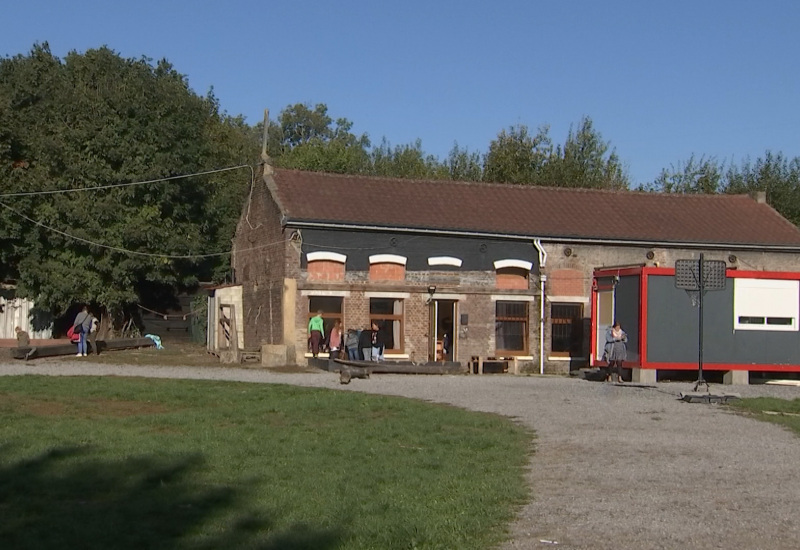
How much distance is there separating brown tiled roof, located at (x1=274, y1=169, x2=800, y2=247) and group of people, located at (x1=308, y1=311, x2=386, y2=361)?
3.18 metres

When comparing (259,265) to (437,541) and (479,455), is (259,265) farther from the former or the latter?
(437,541)

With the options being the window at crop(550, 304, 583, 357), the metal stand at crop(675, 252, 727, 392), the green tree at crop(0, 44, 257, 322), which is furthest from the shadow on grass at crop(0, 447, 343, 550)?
the green tree at crop(0, 44, 257, 322)

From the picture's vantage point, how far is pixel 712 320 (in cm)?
2975

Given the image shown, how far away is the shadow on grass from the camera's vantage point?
8539 millimetres

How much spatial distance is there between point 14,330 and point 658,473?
33.1 meters

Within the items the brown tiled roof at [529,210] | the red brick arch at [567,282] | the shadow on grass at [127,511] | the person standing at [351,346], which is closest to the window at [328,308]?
the person standing at [351,346]

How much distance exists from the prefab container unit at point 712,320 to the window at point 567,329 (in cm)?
496

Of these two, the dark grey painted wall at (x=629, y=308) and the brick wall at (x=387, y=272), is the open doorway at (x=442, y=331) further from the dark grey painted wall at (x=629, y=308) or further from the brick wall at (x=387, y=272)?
the dark grey painted wall at (x=629, y=308)

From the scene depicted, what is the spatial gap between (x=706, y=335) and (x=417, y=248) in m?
9.34

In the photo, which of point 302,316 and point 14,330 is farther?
point 14,330

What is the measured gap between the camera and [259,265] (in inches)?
1419

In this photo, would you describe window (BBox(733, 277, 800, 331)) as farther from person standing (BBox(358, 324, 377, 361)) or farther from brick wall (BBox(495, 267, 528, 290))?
person standing (BBox(358, 324, 377, 361))

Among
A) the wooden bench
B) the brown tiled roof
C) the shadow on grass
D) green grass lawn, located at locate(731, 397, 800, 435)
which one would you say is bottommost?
the shadow on grass

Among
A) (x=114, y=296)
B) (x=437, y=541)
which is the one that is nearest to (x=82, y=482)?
(x=437, y=541)
